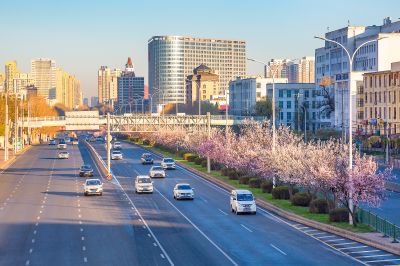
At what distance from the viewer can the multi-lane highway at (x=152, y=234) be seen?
34.8 meters

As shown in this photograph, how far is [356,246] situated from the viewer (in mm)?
37844

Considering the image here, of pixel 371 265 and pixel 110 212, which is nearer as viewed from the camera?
pixel 371 265

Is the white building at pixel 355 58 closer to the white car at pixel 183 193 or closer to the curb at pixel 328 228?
the white car at pixel 183 193

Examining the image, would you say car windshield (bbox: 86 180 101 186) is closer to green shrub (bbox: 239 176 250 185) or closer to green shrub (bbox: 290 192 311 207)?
green shrub (bbox: 239 176 250 185)

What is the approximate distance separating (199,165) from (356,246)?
207 ft

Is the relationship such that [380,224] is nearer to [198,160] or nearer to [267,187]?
[267,187]

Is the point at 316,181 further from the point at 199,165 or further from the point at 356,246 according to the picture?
the point at 199,165

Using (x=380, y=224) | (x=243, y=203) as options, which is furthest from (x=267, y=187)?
(x=380, y=224)

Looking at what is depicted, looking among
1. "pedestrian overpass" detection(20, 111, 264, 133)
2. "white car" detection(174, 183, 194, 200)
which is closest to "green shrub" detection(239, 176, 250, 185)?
"white car" detection(174, 183, 194, 200)

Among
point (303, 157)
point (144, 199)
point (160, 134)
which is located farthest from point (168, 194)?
point (160, 134)

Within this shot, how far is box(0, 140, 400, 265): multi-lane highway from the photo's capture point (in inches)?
1369

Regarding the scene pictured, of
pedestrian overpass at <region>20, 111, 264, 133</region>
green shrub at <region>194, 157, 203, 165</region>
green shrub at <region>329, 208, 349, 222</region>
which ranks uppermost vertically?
pedestrian overpass at <region>20, 111, 264, 133</region>

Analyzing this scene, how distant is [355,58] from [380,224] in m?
126

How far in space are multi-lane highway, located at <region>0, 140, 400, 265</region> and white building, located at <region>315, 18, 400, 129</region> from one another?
79092 millimetres
